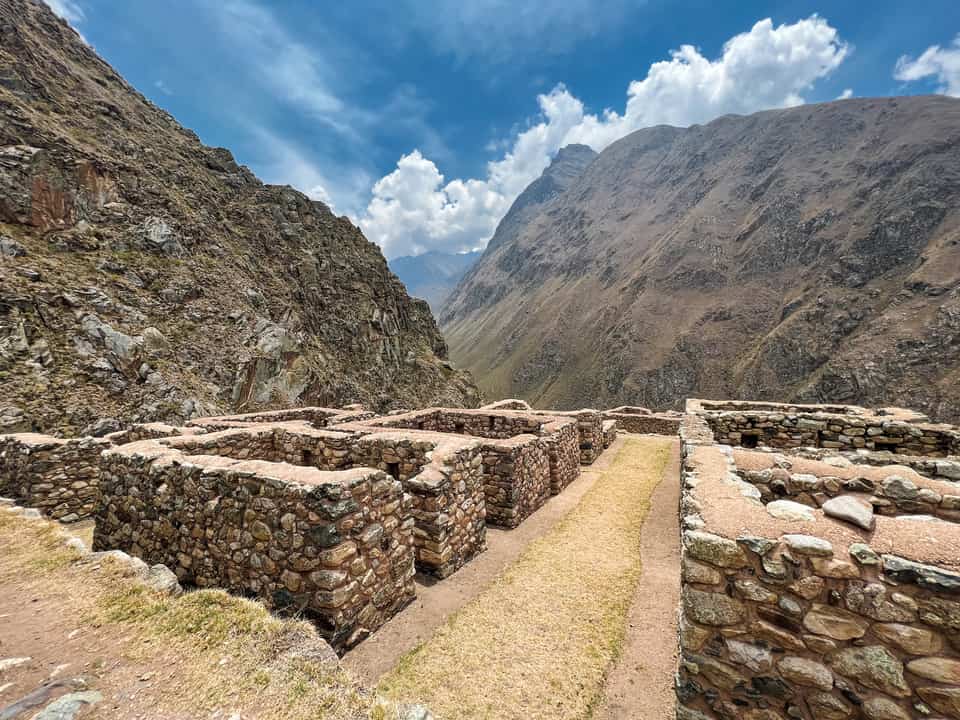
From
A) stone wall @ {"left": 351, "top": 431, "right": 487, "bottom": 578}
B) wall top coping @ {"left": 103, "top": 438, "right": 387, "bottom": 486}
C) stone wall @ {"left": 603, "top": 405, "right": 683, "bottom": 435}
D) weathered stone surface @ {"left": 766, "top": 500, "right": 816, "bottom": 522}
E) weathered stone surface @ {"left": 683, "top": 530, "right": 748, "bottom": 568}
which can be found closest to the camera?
weathered stone surface @ {"left": 683, "top": 530, "right": 748, "bottom": 568}

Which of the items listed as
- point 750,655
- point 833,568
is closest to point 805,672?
point 750,655

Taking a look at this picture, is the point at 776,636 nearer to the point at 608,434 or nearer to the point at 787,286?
the point at 608,434

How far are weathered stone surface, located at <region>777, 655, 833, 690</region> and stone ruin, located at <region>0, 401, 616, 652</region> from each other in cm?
468

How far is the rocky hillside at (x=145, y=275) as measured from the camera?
19141 millimetres

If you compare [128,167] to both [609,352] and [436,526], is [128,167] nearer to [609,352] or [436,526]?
[436,526]

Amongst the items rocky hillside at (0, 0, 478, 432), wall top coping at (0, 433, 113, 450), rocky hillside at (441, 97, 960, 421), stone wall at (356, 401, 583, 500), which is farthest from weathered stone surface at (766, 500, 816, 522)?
rocky hillside at (441, 97, 960, 421)

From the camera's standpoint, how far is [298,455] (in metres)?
10.1

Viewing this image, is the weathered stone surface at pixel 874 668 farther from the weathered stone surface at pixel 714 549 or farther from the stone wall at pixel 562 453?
the stone wall at pixel 562 453

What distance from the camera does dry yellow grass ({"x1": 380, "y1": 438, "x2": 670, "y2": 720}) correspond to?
445 cm

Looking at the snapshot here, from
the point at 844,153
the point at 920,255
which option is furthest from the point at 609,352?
the point at 844,153

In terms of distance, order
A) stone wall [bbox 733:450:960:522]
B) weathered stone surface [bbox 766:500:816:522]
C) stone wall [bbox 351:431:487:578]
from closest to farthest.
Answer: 1. weathered stone surface [bbox 766:500:816:522]
2. stone wall [bbox 733:450:960:522]
3. stone wall [bbox 351:431:487:578]

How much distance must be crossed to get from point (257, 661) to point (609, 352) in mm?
105863

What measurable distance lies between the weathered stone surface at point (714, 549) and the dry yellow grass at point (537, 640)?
8.73ft

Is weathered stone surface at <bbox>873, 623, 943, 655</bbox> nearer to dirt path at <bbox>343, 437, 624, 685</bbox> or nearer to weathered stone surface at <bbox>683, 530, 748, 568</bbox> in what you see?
weathered stone surface at <bbox>683, 530, 748, 568</bbox>
